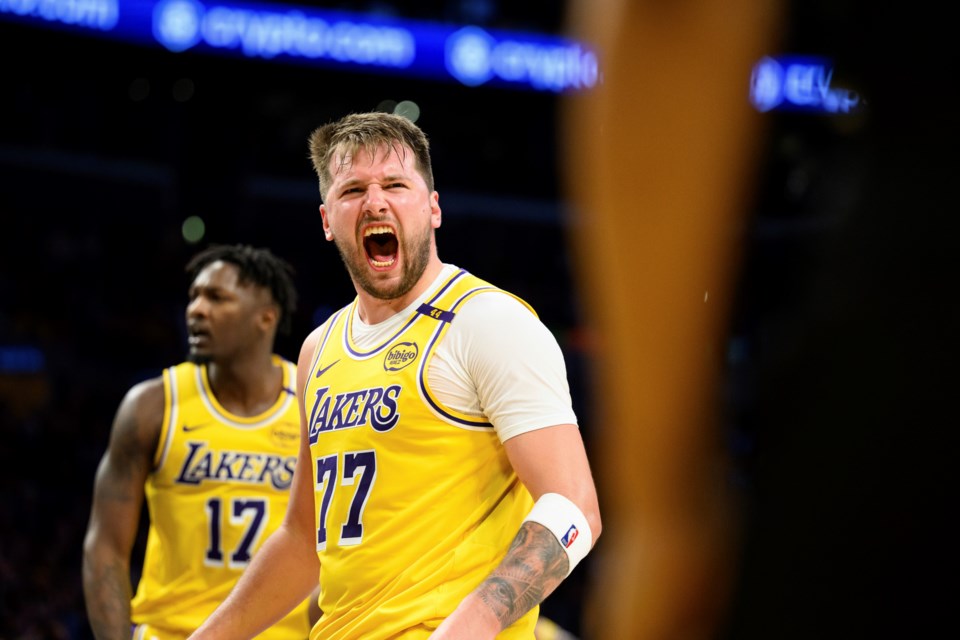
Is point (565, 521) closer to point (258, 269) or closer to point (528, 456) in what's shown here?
point (528, 456)

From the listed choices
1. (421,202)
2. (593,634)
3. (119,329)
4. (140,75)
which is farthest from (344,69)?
(593,634)

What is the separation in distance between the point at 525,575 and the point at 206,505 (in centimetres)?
296

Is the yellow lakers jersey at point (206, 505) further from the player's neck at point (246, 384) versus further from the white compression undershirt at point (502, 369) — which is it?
the white compression undershirt at point (502, 369)

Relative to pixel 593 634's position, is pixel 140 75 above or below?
above

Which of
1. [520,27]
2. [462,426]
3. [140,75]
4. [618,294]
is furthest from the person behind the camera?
[520,27]

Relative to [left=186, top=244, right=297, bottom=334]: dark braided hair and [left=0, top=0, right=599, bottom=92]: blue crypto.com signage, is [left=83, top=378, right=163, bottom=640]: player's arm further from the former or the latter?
[left=0, top=0, right=599, bottom=92]: blue crypto.com signage

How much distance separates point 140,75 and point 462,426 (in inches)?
482

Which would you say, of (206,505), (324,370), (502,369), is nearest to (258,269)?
(206,505)

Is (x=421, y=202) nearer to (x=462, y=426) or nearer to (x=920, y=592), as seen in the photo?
(x=462, y=426)

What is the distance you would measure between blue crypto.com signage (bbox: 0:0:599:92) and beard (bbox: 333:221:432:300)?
33.8ft

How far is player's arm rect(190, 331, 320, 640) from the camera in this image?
151 inches

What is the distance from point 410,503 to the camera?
346 centimetres

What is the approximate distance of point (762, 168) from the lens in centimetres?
107

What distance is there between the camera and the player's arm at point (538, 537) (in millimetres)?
2857
